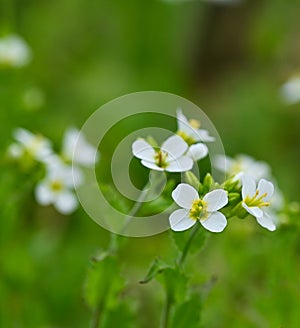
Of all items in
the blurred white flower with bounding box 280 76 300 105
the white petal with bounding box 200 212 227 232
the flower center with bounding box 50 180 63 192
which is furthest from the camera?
the blurred white flower with bounding box 280 76 300 105

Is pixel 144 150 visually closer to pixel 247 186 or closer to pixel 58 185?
pixel 247 186

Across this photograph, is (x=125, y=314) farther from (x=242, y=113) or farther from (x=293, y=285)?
(x=242, y=113)

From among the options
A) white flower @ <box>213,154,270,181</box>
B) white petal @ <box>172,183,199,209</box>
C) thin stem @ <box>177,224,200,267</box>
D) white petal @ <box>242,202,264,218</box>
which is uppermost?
white flower @ <box>213,154,270,181</box>

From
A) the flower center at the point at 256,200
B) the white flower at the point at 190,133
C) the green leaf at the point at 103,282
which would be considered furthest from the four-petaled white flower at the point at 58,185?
the flower center at the point at 256,200

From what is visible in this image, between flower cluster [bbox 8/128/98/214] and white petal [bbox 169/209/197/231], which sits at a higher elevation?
flower cluster [bbox 8/128/98/214]

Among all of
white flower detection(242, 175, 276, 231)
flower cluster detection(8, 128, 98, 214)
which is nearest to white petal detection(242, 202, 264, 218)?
white flower detection(242, 175, 276, 231)

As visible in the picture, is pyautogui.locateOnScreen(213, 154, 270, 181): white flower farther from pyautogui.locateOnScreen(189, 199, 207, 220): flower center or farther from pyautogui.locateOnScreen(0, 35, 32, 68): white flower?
pyautogui.locateOnScreen(0, 35, 32, 68): white flower

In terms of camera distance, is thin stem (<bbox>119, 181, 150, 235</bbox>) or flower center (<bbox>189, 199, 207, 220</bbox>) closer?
flower center (<bbox>189, 199, 207, 220</bbox>)

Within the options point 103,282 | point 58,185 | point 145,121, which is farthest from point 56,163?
point 145,121
